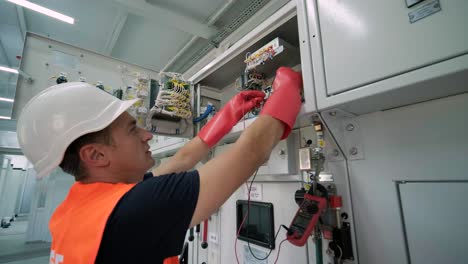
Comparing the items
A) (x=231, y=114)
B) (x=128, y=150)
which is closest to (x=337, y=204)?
(x=231, y=114)

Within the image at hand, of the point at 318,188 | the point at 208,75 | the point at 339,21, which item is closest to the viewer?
the point at 339,21

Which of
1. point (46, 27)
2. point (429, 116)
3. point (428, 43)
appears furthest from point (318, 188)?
point (46, 27)

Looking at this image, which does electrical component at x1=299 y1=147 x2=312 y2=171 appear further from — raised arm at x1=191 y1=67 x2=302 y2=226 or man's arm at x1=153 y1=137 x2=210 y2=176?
man's arm at x1=153 y1=137 x2=210 y2=176

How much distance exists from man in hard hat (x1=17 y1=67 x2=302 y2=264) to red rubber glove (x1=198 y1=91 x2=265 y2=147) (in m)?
0.01

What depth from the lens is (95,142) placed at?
62 cm

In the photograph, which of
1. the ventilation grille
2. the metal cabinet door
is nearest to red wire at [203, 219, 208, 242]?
Answer: the metal cabinet door

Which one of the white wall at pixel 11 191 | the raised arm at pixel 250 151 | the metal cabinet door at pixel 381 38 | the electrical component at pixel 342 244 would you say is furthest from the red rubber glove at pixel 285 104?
the white wall at pixel 11 191

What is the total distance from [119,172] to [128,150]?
7 centimetres

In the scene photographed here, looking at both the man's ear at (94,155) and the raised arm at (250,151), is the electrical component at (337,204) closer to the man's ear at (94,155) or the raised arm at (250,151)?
the raised arm at (250,151)

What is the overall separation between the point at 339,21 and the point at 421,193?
544 millimetres

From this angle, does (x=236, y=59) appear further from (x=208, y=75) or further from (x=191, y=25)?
(x=191, y=25)

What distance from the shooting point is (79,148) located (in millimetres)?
614

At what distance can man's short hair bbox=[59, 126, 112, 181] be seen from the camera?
0.61 meters

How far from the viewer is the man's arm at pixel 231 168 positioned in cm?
49
